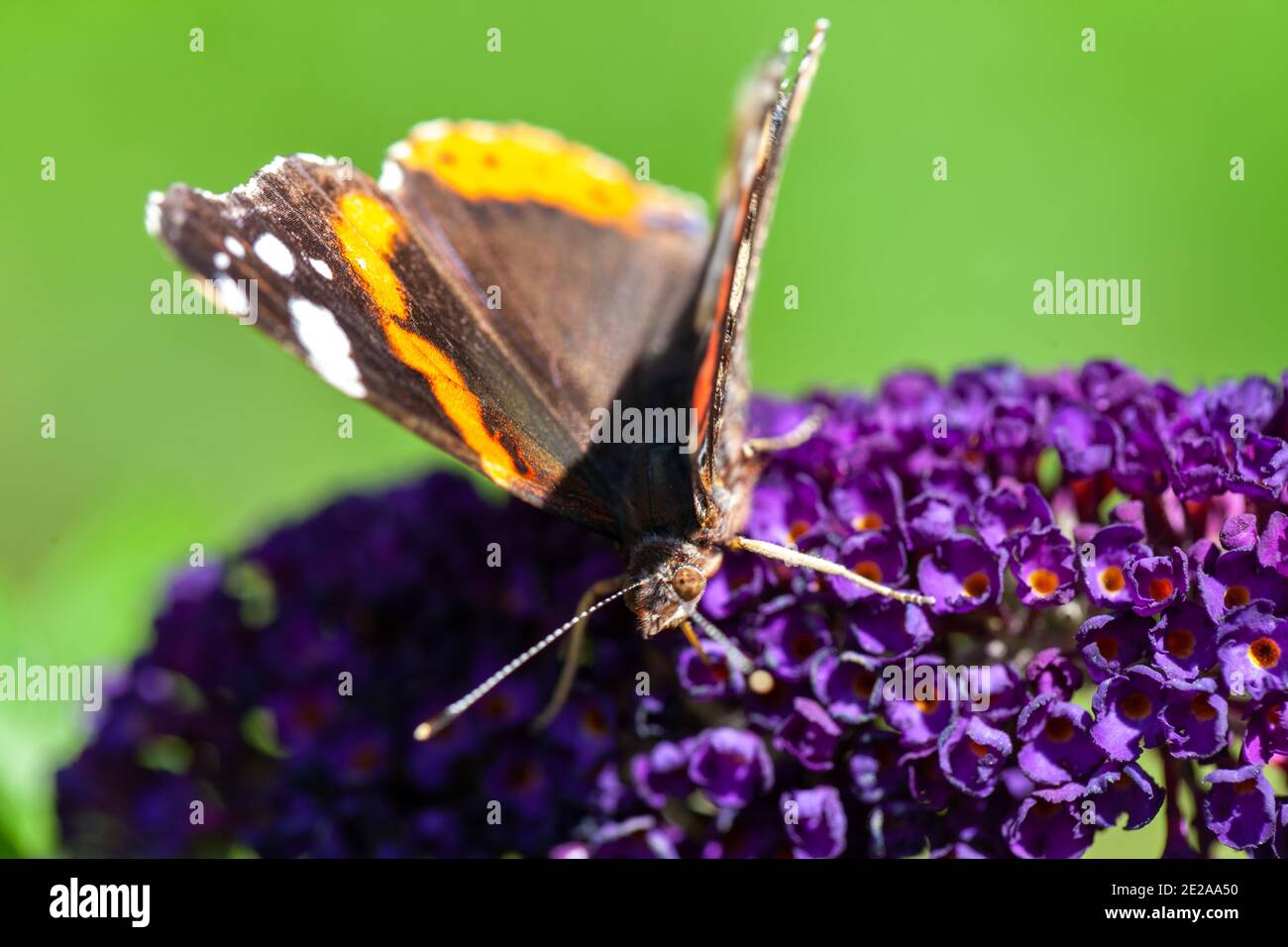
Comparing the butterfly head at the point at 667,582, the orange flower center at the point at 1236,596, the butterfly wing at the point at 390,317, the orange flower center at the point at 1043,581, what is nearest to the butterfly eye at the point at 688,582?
the butterfly head at the point at 667,582

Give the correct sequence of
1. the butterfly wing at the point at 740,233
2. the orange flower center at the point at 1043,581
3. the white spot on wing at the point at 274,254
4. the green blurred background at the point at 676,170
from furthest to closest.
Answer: the green blurred background at the point at 676,170
the white spot on wing at the point at 274,254
the orange flower center at the point at 1043,581
the butterfly wing at the point at 740,233

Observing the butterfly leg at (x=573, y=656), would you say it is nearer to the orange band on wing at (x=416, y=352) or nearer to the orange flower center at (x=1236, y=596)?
the orange band on wing at (x=416, y=352)

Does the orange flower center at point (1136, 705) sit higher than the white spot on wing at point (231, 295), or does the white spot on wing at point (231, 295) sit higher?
the white spot on wing at point (231, 295)

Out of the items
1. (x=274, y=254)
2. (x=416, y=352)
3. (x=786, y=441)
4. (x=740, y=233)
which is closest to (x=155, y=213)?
(x=274, y=254)

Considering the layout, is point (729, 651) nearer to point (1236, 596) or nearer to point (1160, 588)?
point (1160, 588)

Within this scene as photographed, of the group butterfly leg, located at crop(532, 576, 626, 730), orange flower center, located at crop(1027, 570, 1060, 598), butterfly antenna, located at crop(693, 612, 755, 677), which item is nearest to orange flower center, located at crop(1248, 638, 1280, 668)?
orange flower center, located at crop(1027, 570, 1060, 598)
